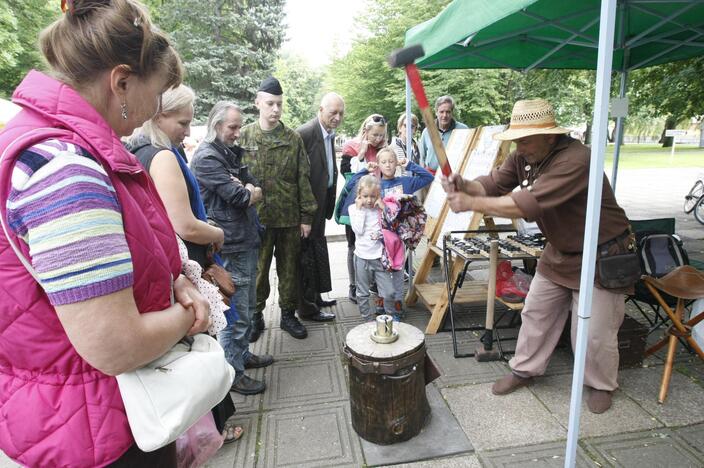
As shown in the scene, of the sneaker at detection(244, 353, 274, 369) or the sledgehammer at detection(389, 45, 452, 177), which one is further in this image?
the sneaker at detection(244, 353, 274, 369)

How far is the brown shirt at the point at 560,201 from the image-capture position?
2.28m

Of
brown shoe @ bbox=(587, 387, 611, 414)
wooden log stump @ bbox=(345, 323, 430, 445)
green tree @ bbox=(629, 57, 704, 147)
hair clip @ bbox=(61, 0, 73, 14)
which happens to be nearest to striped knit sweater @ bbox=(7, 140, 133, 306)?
hair clip @ bbox=(61, 0, 73, 14)

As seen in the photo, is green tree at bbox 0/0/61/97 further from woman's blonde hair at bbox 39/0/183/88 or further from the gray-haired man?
woman's blonde hair at bbox 39/0/183/88

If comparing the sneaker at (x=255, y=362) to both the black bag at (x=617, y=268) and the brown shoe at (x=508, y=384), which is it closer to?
the brown shoe at (x=508, y=384)

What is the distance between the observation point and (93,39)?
0.89 m

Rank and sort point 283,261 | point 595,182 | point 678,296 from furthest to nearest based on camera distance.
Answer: point 283,261
point 678,296
point 595,182

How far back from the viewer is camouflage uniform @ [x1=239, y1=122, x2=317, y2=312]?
3600 millimetres

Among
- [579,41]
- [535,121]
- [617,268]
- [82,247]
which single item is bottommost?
[617,268]

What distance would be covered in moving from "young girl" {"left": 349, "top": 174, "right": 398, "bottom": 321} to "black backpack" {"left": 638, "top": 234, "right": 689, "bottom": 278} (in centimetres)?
211

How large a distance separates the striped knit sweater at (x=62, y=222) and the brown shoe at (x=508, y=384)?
9.24 feet

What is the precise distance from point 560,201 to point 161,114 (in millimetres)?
2161

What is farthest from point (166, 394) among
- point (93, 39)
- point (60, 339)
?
point (93, 39)

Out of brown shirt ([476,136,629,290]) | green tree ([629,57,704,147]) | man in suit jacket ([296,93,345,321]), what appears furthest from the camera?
green tree ([629,57,704,147])

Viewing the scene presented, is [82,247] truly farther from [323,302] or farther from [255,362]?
[323,302]
